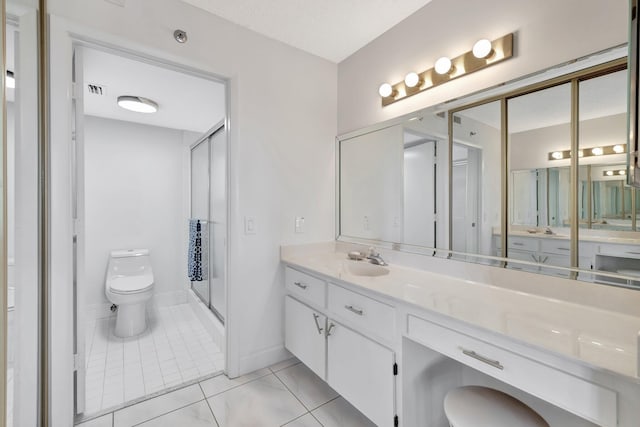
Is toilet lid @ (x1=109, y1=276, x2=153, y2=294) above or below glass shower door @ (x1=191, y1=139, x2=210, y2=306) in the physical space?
below

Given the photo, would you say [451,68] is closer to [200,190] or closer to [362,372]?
[362,372]

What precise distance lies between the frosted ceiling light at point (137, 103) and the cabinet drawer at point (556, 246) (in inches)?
122

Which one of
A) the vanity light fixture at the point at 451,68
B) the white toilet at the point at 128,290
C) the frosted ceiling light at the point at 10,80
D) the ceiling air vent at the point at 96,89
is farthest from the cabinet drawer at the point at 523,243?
the ceiling air vent at the point at 96,89

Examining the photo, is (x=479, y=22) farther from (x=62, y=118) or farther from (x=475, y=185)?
(x=62, y=118)

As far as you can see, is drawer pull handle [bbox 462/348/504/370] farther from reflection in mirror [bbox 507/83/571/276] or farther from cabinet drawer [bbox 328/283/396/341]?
reflection in mirror [bbox 507/83/571/276]

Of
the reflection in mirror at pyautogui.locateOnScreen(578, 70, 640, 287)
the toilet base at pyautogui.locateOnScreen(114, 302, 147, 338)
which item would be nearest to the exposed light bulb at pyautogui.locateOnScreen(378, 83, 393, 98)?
the reflection in mirror at pyautogui.locateOnScreen(578, 70, 640, 287)

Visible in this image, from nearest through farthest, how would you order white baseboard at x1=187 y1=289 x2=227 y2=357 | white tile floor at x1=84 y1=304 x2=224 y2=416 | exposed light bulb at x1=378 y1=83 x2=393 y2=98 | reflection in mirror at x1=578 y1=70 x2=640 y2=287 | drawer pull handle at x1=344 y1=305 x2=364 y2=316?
reflection in mirror at x1=578 y1=70 x2=640 y2=287 < drawer pull handle at x1=344 y1=305 x2=364 y2=316 < white tile floor at x1=84 y1=304 x2=224 y2=416 < exposed light bulb at x1=378 y1=83 x2=393 y2=98 < white baseboard at x1=187 y1=289 x2=227 y2=357

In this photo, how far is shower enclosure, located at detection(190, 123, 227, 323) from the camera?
105 inches

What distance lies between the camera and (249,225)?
1.99 m

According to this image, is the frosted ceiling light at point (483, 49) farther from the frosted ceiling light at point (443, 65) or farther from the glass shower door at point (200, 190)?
the glass shower door at point (200, 190)

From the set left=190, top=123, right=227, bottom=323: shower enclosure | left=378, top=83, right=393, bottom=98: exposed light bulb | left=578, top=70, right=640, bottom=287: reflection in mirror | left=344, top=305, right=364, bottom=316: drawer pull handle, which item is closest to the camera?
left=578, top=70, right=640, bottom=287: reflection in mirror

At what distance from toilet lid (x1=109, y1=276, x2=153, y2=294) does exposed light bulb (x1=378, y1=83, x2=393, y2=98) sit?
2.68m

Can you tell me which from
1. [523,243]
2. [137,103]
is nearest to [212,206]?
[137,103]

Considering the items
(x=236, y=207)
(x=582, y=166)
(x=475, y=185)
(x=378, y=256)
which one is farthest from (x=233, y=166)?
(x=582, y=166)
